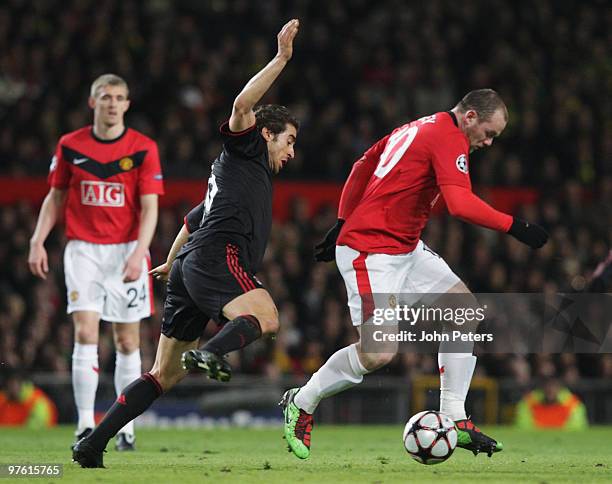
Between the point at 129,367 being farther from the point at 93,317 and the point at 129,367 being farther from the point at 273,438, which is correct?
the point at 273,438

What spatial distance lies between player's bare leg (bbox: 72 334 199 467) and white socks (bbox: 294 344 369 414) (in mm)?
827

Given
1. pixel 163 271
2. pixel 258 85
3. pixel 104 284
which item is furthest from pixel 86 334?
pixel 258 85

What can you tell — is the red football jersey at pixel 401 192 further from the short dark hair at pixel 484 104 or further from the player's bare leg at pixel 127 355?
the player's bare leg at pixel 127 355

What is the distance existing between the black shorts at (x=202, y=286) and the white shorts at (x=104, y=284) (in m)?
2.21

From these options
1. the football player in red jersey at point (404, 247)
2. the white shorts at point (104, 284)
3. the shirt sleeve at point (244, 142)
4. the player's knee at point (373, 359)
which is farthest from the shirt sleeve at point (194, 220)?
the white shorts at point (104, 284)

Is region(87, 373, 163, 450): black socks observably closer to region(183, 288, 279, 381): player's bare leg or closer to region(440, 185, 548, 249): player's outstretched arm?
region(183, 288, 279, 381): player's bare leg

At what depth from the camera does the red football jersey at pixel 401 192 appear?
7.17 metres

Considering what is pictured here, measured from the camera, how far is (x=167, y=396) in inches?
537

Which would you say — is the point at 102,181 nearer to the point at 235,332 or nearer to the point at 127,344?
the point at 127,344

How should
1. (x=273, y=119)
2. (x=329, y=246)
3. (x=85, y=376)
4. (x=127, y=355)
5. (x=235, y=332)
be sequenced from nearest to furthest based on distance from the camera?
(x=235, y=332) → (x=273, y=119) → (x=329, y=246) → (x=85, y=376) → (x=127, y=355)

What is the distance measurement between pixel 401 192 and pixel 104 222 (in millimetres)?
2681

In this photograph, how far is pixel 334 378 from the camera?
7.16 m

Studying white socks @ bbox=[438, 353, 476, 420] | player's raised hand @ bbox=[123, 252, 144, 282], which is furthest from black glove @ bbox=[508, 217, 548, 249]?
player's raised hand @ bbox=[123, 252, 144, 282]

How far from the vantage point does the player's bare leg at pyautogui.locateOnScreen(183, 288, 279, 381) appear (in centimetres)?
584
